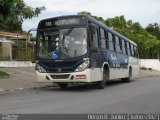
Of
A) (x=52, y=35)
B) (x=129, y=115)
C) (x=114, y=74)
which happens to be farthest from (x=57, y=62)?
(x=129, y=115)

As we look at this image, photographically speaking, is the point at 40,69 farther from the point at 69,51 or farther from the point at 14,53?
the point at 14,53

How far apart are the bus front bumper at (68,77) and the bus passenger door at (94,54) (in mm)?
496

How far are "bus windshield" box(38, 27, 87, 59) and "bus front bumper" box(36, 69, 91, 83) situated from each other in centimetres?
74

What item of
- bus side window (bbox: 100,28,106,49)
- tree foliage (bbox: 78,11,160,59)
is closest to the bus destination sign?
bus side window (bbox: 100,28,106,49)

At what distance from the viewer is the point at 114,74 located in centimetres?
2358

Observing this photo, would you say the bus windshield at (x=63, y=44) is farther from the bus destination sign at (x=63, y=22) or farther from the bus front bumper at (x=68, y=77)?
the bus front bumper at (x=68, y=77)

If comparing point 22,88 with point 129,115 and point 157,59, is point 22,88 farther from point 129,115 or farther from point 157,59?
point 157,59

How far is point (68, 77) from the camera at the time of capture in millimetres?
18469

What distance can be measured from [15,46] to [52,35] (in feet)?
43.6

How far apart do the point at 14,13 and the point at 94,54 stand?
153 inches

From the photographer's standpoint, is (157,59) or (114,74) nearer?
(114,74)

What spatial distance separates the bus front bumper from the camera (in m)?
18.3

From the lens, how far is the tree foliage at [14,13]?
18.8 meters

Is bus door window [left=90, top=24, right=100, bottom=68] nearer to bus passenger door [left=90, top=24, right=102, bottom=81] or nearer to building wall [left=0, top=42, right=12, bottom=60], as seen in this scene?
bus passenger door [left=90, top=24, right=102, bottom=81]
